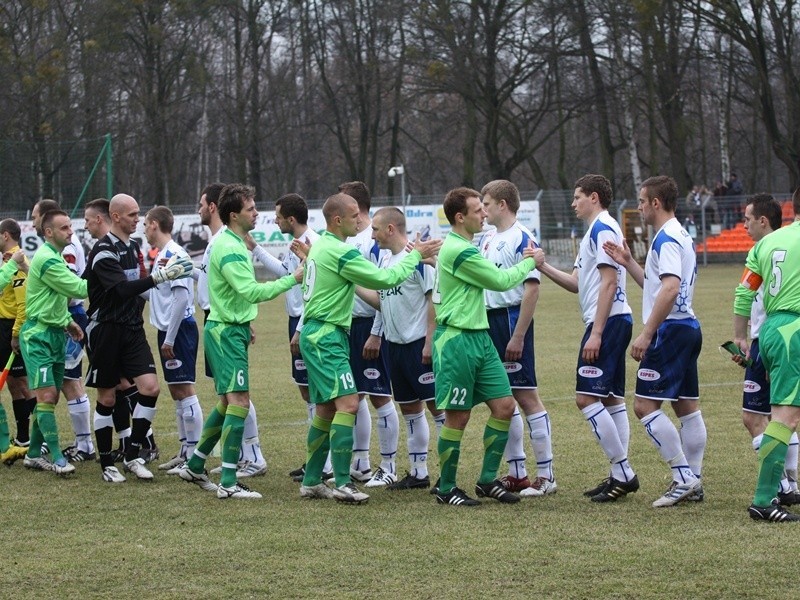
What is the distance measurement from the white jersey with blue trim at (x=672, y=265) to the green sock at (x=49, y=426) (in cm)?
461

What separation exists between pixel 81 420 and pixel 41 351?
0.82m

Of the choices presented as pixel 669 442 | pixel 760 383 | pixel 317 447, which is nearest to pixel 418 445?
pixel 317 447

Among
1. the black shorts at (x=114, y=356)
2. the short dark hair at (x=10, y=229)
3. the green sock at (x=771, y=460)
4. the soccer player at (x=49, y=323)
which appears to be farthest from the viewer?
the short dark hair at (x=10, y=229)

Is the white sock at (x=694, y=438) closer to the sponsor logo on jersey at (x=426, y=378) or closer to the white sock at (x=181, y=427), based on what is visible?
the sponsor logo on jersey at (x=426, y=378)

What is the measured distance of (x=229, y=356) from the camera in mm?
7863

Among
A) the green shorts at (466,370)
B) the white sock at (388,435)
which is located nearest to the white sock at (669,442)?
the green shorts at (466,370)

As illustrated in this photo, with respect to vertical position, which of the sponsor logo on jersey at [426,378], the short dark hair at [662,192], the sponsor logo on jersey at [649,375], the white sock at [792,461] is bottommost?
the white sock at [792,461]

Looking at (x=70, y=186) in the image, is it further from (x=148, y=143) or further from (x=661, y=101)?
(x=661, y=101)

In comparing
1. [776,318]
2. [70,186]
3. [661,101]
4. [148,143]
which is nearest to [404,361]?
[776,318]

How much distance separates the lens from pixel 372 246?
28.5 ft

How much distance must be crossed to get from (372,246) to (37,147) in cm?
2448

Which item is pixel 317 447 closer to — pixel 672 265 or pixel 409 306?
pixel 409 306

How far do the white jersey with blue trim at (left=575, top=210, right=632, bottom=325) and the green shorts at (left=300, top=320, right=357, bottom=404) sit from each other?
163 cm

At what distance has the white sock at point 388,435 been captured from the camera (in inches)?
332
